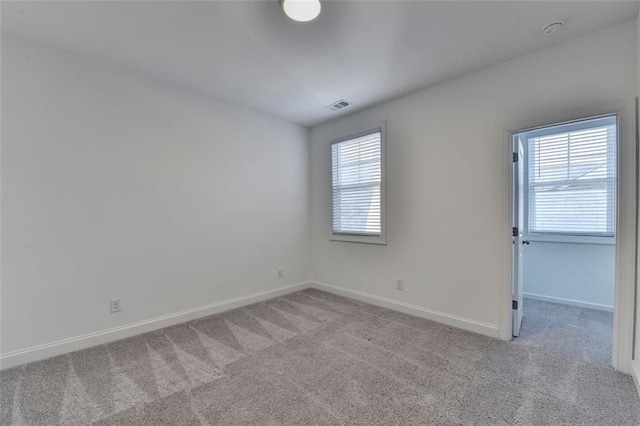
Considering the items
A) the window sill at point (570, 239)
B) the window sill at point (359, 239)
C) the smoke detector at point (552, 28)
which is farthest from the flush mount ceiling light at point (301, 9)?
the window sill at point (570, 239)

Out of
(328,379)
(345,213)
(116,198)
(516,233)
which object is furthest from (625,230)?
(116,198)

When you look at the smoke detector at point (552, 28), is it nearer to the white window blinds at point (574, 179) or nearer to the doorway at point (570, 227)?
the doorway at point (570, 227)

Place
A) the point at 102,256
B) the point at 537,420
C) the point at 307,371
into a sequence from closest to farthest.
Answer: the point at 537,420
the point at 307,371
the point at 102,256

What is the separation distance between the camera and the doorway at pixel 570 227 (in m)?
3.28

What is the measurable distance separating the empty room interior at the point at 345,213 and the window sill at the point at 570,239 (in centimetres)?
3

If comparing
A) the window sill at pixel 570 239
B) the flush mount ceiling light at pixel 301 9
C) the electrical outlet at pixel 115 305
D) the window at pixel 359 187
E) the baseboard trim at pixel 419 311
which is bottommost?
the baseboard trim at pixel 419 311

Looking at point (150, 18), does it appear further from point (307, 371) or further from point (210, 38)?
point (307, 371)

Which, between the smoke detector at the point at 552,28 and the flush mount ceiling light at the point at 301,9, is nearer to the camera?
the flush mount ceiling light at the point at 301,9

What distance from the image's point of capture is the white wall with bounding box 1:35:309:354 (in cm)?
217

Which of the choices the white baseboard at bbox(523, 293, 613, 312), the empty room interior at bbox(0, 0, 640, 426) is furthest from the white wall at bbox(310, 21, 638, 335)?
the white baseboard at bbox(523, 293, 613, 312)

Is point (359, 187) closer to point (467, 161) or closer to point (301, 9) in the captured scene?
point (467, 161)

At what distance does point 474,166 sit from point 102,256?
366cm

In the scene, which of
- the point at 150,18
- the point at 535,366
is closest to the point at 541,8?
the point at 535,366

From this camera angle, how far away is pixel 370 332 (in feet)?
8.95
